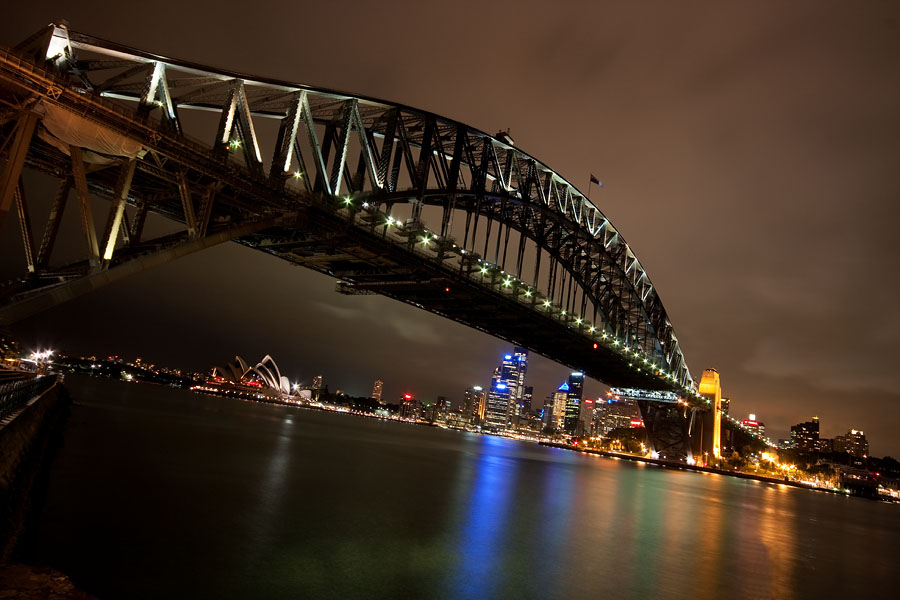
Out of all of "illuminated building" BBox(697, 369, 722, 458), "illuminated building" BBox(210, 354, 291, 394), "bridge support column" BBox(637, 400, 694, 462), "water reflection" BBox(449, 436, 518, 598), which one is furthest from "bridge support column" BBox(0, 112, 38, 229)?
"illuminated building" BBox(210, 354, 291, 394)

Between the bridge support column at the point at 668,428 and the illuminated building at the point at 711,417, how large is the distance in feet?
11.5

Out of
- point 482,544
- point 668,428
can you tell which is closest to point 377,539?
point 482,544

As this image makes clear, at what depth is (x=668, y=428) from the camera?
9331 cm

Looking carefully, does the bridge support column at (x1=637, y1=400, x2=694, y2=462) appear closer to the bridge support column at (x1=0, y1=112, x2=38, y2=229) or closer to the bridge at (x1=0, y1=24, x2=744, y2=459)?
the bridge at (x1=0, y1=24, x2=744, y2=459)

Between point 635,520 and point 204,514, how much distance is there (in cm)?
1851

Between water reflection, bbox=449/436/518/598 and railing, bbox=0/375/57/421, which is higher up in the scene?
railing, bbox=0/375/57/421

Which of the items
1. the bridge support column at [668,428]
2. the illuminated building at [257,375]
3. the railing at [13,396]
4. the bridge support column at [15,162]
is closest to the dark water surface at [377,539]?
the railing at [13,396]

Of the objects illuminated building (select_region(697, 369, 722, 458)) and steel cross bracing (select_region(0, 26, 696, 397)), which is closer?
steel cross bracing (select_region(0, 26, 696, 397))

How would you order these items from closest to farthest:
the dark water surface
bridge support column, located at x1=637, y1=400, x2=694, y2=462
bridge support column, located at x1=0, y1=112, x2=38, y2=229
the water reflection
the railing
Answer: the dark water surface
the water reflection
the railing
bridge support column, located at x1=0, y1=112, x2=38, y2=229
bridge support column, located at x1=637, y1=400, x2=694, y2=462

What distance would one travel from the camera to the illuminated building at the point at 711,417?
9206cm

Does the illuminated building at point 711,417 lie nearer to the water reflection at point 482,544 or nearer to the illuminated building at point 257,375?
the water reflection at point 482,544

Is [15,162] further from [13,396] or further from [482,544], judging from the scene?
[482,544]

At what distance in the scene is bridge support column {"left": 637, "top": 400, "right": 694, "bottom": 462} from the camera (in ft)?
294

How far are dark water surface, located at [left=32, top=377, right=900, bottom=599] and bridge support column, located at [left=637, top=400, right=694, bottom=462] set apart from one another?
59.3m
